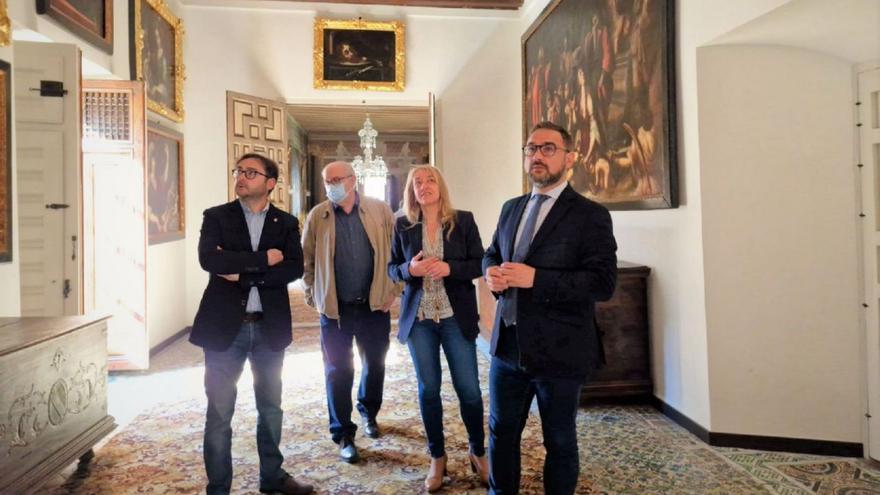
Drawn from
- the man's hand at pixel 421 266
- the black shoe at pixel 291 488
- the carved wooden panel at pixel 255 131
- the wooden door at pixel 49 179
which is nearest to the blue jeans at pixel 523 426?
the man's hand at pixel 421 266

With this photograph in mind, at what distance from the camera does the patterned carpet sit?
2674 millimetres

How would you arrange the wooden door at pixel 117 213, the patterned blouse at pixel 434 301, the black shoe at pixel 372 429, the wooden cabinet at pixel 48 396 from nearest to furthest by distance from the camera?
the wooden cabinet at pixel 48 396 → the patterned blouse at pixel 434 301 → the black shoe at pixel 372 429 → the wooden door at pixel 117 213

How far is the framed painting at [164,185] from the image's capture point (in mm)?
5695

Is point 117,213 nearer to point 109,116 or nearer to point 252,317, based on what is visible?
point 109,116

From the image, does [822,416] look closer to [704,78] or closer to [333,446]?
[704,78]

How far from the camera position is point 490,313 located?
5480 millimetres

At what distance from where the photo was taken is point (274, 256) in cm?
236

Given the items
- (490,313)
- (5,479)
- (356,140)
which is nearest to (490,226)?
(490,313)

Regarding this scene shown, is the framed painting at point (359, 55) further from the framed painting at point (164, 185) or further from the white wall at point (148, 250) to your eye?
the framed painting at point (164, 185)

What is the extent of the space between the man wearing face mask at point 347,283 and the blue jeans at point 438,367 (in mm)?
489

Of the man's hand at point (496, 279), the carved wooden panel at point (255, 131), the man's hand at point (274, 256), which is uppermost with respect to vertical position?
the carved wooden panel at point (255, 131)

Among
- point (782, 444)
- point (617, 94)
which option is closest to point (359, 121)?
point (617, 94)

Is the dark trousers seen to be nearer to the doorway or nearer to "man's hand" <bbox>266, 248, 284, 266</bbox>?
"man's hand" <bbox>266, 248, 284, 266</bbox>

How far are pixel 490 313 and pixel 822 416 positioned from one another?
294cm
